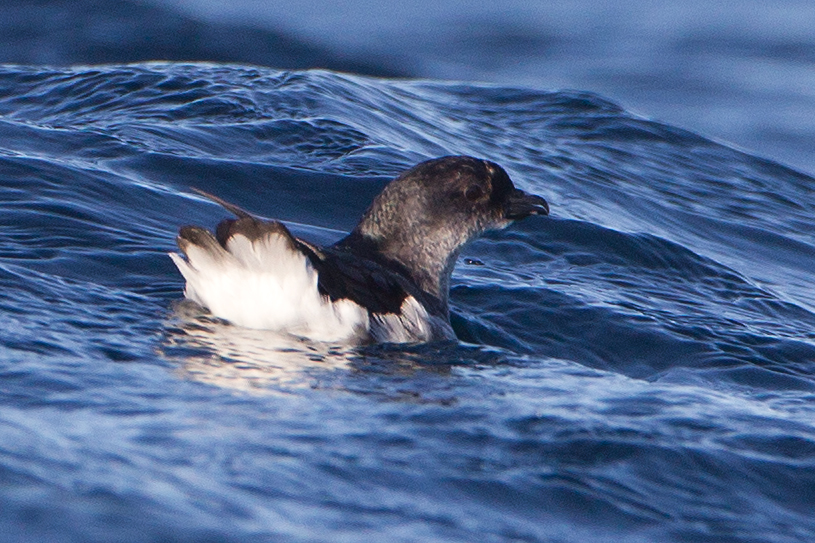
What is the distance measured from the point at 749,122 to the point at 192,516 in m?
11.9

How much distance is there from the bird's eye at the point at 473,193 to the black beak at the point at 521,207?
23cm

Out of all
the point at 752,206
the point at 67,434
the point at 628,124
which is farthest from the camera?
the point at 628,124

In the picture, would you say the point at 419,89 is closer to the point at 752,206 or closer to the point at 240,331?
the point at 752,206

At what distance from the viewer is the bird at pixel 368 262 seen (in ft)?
18.2

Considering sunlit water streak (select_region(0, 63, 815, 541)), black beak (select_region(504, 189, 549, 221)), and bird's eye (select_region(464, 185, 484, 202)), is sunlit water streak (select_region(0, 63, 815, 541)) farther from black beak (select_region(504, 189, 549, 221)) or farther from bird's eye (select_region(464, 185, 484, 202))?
bird's eye (select_region(464, 185, 484, 202))

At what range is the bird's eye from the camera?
281 inches

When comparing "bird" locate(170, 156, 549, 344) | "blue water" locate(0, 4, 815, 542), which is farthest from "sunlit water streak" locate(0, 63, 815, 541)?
"bird" locate(170, 156, 549, 344)

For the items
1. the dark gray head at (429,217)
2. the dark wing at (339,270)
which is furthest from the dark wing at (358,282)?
the dark gray head at (429,217)

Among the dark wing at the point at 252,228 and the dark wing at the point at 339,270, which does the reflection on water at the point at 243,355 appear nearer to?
the dark wing at the point at 339,270

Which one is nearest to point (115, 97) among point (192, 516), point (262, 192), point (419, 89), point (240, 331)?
point (262, 192)

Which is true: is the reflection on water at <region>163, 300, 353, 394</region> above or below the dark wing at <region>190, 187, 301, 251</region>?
below

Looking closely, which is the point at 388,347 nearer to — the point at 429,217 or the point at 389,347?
the point at 389,347

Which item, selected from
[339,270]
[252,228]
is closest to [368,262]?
[339,270]

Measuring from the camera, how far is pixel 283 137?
9906 mm
